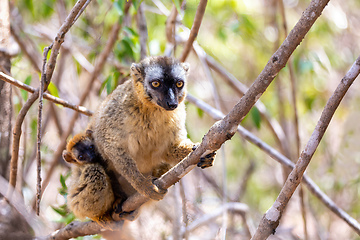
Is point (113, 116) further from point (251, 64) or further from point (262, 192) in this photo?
point (262, 192)

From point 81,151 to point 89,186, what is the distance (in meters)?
0.42

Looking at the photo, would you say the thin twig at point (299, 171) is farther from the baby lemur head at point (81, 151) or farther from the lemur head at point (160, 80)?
the baby lemur head at point (81, 151)

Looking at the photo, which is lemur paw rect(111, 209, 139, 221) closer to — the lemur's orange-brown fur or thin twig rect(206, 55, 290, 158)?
the lemur's orange-brown fur

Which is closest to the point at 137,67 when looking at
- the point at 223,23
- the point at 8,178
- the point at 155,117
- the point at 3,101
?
the point at 155,117

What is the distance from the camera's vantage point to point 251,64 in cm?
966

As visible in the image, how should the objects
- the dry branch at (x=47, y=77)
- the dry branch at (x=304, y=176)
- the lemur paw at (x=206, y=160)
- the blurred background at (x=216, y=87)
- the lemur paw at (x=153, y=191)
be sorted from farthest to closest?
the blurred background at (x=216, y=87) < the dry branch at (x=304, y=176) < the lemur paw at (x=153, y=191) < the dry branch at (x=47, y=77) < the lemur paw at (x=206, y=160)

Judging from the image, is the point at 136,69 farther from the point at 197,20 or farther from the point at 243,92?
the point at 243,92

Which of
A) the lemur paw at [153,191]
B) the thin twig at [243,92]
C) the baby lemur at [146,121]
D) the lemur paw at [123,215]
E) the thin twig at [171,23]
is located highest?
the thin twig at [171,23]

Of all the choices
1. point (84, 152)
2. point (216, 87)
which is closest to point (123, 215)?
point (84, 152)

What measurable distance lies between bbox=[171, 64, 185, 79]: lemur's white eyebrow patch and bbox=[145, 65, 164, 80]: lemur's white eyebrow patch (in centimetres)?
14

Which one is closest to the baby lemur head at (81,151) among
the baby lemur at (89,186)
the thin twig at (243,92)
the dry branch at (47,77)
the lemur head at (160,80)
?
the baby lemur at (89,186)

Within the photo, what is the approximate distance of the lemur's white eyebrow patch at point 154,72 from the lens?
14.3 ft

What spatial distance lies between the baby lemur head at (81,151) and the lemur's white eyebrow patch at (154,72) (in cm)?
105

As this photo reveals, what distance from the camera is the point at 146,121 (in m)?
4.34
